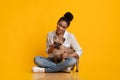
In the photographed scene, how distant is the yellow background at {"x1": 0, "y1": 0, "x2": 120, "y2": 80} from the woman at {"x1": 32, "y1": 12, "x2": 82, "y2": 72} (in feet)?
1.42

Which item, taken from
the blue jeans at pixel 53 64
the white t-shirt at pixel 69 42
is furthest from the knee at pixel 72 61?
the white t-shirt at pixel 69 42

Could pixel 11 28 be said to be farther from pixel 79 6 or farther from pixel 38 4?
pixel 79 6

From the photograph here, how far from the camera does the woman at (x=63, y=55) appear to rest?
357cm

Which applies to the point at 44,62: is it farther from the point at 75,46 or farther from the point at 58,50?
the point at 75,46

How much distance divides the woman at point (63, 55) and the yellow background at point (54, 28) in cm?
43

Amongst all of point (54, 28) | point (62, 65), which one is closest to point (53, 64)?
point (62, 65)

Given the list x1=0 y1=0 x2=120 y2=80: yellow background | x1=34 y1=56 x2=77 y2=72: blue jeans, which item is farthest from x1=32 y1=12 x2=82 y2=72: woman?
x1=0 y1=0 x2=120 y2=80: yellow background

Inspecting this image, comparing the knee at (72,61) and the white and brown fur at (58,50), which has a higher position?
the white and brown fur at (58,50)

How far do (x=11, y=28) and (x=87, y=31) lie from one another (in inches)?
34.4

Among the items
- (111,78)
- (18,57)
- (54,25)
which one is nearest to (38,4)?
(54,25)

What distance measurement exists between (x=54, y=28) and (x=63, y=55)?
0.69 m

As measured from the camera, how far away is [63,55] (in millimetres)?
3635

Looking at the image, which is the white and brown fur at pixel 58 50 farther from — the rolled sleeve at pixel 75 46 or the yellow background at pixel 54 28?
the yellow background at pixel 54 28

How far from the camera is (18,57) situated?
13.8 ft
